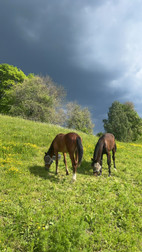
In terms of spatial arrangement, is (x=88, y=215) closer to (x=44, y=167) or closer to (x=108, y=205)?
(x=108, y=205)

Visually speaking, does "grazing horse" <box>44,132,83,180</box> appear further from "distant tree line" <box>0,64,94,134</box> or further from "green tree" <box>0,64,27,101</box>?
"green tree" <box>0,64,27,101</box>

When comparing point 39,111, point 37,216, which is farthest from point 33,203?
point 39,111

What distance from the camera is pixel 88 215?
18.2 ft

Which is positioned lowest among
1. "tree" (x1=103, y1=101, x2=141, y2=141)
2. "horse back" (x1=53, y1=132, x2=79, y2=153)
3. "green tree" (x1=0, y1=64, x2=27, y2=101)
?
"horse back" (x1=53, y1=132, x2=79, y2=153)

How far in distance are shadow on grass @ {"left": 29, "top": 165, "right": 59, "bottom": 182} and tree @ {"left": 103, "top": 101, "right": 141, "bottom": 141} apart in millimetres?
40445

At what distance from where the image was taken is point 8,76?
142ft

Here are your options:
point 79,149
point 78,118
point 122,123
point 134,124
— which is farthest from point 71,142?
point 78,118

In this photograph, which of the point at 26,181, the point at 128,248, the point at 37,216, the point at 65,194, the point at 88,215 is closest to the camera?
the point at 128,248

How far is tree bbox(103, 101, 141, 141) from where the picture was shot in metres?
46.6

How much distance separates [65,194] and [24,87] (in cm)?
3390

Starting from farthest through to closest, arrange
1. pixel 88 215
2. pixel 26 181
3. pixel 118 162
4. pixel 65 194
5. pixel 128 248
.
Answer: pixel 118 162, pixel 26 181, pixel 65 194, pixel 88 215, pixel 128 248

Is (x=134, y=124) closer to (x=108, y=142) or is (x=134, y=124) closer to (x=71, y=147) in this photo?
(x=108, y=142)

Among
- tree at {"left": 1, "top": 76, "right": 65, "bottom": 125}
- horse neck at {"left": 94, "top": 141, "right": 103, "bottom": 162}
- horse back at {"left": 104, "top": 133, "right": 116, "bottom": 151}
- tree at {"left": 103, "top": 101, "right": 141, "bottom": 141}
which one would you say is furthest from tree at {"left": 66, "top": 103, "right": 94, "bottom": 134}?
horse neck at {"left": 94, "top": 141, "right": 103, "bottom": 162}

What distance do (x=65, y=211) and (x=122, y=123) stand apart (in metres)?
44.8
